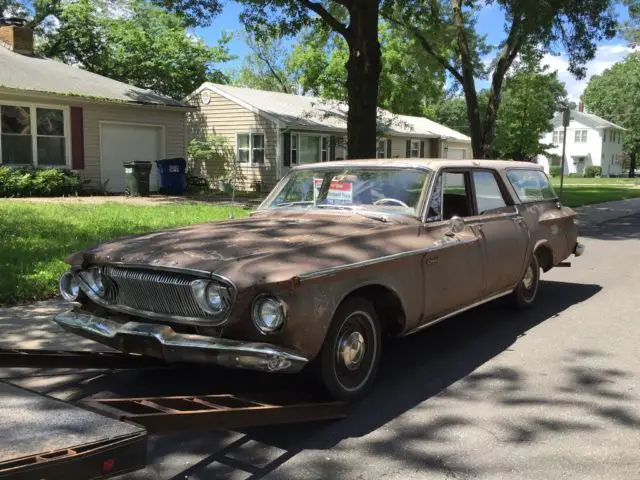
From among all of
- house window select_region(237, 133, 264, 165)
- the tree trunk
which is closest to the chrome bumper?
the tree trunk

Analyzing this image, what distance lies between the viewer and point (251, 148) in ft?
84.0

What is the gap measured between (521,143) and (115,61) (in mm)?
28330

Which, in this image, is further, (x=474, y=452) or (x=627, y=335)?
(x=627, y=335)

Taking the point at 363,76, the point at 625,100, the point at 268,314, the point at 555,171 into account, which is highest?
the point at 625,100

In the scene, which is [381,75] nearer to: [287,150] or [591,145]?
[287,150]

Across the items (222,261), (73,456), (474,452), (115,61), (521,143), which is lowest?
(474,452)

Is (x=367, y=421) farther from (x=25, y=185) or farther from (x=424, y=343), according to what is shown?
(x=25, y=185)

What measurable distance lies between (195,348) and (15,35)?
69.3 feet

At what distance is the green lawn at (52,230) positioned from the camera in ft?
22.9

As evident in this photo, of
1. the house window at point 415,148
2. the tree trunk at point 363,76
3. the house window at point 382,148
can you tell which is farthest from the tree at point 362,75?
the house window at point 415,148

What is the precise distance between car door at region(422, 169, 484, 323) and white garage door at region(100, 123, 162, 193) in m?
16.2

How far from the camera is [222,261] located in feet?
12.0

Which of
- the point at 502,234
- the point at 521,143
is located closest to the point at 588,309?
the point at 502,234

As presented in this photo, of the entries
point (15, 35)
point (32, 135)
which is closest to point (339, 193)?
point (32, 135)
